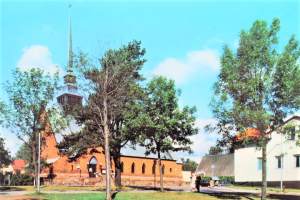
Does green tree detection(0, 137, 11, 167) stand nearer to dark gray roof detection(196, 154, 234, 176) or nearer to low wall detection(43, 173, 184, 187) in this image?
low wall detection(43, 173, 184, 187)

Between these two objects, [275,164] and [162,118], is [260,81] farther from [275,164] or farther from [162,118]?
[275,164]

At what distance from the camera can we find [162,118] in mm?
42406

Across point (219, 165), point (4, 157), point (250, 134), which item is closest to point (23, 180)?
point (4, 157)

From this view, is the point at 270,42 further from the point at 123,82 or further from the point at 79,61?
the point at 79,61

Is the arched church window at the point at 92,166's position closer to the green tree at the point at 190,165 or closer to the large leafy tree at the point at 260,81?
the large leafy tree at the point at 260,81

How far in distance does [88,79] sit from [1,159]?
80.2m

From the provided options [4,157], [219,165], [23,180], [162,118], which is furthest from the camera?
[219,165]

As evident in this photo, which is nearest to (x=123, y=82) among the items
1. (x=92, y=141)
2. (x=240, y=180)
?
(x=92, y=141)

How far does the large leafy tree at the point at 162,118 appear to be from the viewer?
42.4 meters

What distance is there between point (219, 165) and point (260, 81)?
76.9 metres

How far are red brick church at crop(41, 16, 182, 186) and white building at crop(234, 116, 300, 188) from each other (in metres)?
18.1

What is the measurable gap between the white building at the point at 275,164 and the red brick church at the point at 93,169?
1814 centimetres

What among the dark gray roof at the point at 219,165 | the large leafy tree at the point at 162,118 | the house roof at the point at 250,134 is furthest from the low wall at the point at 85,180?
the house roof at the point at 250,134

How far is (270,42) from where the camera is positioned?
35312 mm
